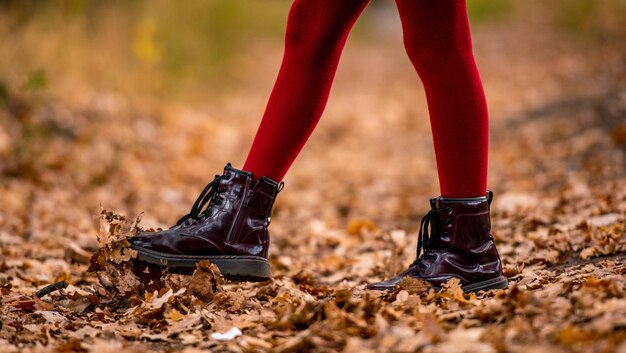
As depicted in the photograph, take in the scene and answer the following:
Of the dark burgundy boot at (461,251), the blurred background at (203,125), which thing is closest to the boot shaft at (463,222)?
the dark burgundy boot at (461,251)

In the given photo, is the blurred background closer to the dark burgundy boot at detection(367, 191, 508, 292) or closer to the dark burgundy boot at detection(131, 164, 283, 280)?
the dark burgundy boot at detection(131, 164, 283, 280)

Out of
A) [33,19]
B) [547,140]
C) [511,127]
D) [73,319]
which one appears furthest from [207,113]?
[73,319]

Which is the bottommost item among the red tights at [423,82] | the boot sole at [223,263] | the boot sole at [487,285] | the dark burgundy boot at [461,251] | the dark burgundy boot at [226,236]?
the boot sole at [487,285]

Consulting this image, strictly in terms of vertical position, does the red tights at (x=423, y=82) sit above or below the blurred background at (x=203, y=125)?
below

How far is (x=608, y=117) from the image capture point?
16.0 ft

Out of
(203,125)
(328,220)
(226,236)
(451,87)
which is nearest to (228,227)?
(226,236)

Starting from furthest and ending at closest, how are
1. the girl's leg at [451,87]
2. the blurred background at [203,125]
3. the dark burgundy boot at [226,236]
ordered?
the blurred background at [203,125] → the dark burgundy boot at [226,236] → the girl's leg at [451,87]

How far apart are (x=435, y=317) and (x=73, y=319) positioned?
90cm

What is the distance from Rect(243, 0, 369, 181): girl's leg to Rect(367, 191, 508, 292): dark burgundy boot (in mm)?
413

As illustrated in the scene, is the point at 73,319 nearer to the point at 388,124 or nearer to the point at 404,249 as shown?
the point at 404,249

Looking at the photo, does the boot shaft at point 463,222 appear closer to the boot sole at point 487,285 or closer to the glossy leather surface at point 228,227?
the boot sole at point 487,285

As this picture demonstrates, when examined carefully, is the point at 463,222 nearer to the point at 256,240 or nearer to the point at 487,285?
the point at 487,285

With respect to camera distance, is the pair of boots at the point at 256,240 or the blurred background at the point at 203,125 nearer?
the pair of boots at the point at 256,240

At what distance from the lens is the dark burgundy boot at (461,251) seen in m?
1.92
